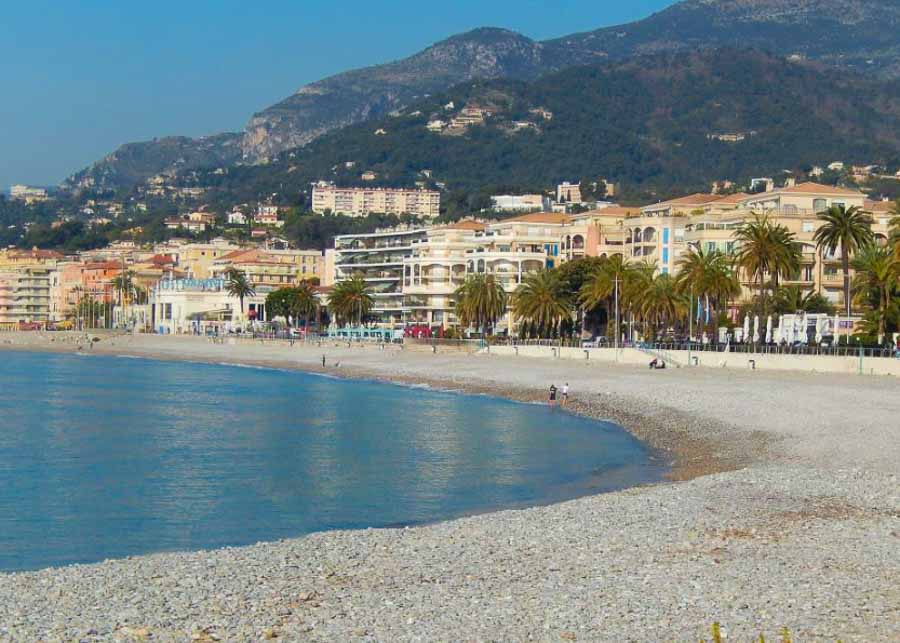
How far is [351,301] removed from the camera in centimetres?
11788

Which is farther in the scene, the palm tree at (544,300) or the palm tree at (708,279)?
the palm tree at (544,300)

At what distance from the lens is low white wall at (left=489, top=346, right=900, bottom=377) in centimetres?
5209

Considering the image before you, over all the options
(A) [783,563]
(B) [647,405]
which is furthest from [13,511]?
(B) [647,405]

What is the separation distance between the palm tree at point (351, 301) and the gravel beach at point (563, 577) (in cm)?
9053

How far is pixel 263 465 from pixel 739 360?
32914 mm

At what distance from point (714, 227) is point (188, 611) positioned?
84.5 meters

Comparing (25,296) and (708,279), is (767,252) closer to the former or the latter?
(708,279)

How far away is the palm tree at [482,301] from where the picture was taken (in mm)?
96750

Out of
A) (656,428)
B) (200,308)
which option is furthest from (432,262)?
(656,428)

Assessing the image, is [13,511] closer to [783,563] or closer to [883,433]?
[783,563]

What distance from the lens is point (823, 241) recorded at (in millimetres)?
69438

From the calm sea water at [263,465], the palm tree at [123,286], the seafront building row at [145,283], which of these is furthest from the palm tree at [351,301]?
the calm sea water at [263,465]

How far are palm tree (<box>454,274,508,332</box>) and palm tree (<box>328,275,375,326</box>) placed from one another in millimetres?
18317

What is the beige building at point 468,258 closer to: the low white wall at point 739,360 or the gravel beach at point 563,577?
the low white wall at point 739,360
